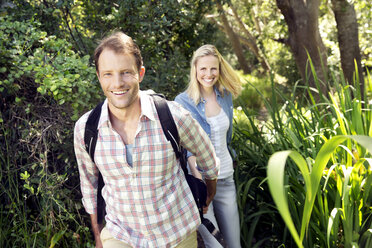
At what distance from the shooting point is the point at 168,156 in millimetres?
2127

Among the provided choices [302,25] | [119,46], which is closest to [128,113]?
[119,46]

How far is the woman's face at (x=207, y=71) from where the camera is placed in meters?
3.29

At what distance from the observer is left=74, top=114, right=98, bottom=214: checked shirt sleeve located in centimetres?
223

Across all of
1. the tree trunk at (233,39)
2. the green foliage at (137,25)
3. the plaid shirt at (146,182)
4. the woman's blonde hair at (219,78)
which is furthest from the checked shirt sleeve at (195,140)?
the tree trunk at (233,39)

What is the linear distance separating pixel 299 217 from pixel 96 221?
4.56 ft

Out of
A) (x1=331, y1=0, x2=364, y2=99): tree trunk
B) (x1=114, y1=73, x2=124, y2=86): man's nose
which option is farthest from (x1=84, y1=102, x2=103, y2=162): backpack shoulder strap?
(x1=331, y1=0, x2=364, y2=99): tree trunk

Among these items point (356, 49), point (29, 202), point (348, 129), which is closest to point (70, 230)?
point (29, 202)

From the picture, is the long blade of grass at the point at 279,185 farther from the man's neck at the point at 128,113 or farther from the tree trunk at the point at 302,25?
the tree trunk at the point at 302,25

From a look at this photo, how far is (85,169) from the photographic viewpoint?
2.35m

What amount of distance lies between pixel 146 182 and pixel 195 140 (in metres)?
0.36

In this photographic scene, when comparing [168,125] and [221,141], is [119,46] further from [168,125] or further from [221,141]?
[221,141]

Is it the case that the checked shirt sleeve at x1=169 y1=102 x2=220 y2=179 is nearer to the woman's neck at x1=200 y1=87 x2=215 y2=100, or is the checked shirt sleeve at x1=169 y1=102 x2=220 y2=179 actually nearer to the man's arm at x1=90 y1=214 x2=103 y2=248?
the man's arm at x1=90 y1=214 x2=103 y2=248

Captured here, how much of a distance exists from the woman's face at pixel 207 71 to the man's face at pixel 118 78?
3.91 ft

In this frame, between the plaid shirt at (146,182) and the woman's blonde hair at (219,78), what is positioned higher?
the woman's blonde hair at (219,78)
